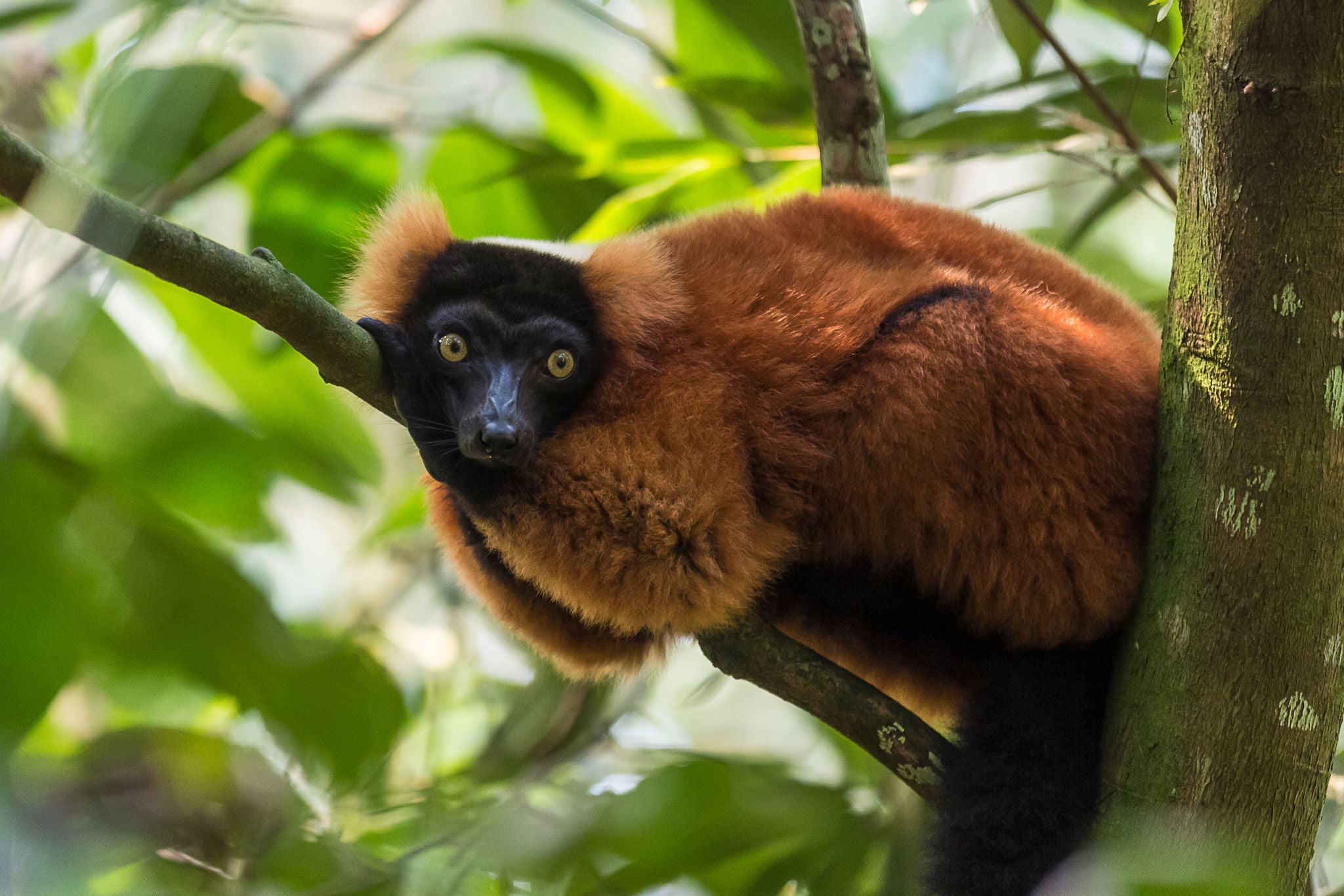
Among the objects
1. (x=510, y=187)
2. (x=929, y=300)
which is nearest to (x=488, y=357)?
(x=929, y=300)

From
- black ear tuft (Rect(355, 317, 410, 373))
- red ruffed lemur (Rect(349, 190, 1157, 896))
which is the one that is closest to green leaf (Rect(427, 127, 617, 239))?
red ruffed lemur (Rect(349, 190, 1157, 896))

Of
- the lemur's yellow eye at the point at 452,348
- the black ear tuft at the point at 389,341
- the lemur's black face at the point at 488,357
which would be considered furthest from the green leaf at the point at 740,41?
the black ear tuft at the point at 389,341

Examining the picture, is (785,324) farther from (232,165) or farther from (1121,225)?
(1121,225)

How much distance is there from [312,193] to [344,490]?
4.16ft

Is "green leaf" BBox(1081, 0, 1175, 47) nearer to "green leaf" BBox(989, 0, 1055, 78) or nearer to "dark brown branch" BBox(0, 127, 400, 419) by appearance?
"green leaf" BBox(989, 0, 1055, 78)

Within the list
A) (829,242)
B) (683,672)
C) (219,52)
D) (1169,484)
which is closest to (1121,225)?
(683,672)

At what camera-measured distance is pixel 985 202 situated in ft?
12.9

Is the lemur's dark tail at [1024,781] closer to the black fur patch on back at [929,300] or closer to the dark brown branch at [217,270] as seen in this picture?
the black fur patch on back at [929,300]

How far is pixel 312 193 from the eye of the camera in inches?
177

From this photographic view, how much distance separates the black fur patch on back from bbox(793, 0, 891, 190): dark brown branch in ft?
2.92

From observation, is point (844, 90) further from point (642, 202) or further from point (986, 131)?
point (642, 202)

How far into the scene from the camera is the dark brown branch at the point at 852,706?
104 inches

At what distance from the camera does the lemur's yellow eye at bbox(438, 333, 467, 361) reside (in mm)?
2855

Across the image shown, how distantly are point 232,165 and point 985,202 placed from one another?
2.83 m
